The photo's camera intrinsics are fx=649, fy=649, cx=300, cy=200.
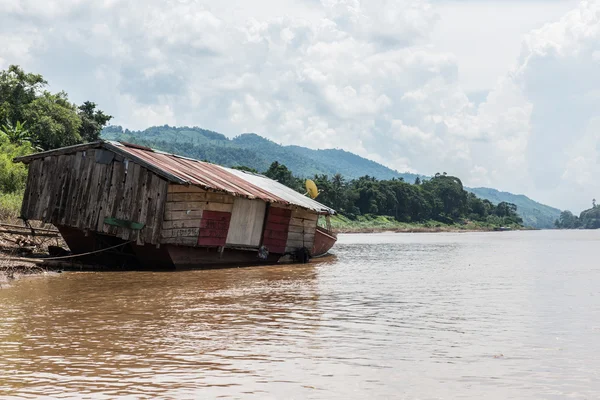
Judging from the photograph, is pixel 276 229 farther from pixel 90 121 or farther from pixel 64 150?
pixel 90 121

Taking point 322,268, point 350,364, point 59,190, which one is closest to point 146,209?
point 59,190

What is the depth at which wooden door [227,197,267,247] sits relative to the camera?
20.9m

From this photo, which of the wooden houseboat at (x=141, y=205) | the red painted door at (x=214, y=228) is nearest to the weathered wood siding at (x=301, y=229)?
the wooden houseboat at (x=141, y=205)

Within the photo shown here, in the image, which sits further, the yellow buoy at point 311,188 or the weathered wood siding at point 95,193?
the yellow buoy at point 311,188

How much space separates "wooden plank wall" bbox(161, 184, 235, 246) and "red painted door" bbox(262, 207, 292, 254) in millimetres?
3468

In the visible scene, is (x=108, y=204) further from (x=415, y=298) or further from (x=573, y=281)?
(x=573, y=281)

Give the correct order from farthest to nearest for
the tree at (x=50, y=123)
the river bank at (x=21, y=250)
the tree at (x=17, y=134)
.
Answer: the tree at (x=50, y=123), the tree at (x=17, y=134), the river bank at (x=21, y=250)

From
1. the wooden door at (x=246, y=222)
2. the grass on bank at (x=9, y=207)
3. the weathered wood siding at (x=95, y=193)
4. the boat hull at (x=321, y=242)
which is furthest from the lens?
the boat hull at (x=321, y=242)

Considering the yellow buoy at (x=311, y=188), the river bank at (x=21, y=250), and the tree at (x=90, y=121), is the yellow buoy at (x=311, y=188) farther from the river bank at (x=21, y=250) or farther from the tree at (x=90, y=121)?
the tree at (x=90, y=121)

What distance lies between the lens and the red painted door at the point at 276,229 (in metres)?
22.9

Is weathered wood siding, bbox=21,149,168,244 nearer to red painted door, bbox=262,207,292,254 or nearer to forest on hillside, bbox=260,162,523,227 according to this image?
red painted door, bbox=262,207,292,254

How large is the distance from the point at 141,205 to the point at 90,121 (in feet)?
120

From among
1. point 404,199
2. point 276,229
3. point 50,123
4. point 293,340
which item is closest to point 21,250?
point 276,229

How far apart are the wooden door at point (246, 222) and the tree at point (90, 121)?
32.5 m
